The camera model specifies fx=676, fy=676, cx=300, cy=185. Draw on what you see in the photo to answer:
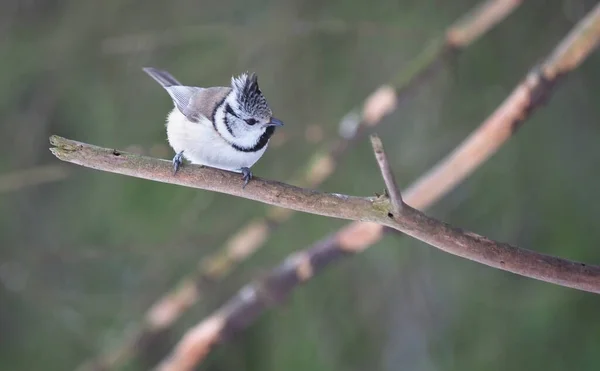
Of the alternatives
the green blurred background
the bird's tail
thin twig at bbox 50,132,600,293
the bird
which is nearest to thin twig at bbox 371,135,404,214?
thin twig at bbox 50,132,600,293

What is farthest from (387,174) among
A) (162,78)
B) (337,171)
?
(337,171)

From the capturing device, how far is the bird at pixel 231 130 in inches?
A: 79.9

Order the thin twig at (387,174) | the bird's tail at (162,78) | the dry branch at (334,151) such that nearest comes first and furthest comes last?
the thin twig at (387,174), the bird's tail at (162,78), the dry branch at (334,151)

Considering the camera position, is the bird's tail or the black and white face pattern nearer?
the black and white face pattern

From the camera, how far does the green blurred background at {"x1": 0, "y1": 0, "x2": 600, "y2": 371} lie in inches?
120

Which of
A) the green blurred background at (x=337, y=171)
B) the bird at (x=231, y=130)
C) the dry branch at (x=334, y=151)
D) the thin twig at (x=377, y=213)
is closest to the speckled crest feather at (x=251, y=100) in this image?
the bird at (x=231, y=130)

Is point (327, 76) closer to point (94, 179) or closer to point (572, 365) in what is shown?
point (94, 179)

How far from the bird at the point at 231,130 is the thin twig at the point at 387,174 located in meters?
0.59

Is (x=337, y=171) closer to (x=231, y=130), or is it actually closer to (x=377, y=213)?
(x=231, y=130)

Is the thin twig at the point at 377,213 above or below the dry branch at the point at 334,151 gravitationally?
below

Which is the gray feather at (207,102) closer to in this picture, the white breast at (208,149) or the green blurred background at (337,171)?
the white breast at (208,149)

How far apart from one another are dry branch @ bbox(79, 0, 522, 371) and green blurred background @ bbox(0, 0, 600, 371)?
0.21m

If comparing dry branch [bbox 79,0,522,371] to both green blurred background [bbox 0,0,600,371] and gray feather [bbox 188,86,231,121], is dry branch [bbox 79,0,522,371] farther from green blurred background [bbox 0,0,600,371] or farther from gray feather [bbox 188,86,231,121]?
gray feather [bbox 188,86,231,121]

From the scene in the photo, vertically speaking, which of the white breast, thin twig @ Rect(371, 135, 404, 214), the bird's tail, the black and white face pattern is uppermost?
A: the bird's tail
